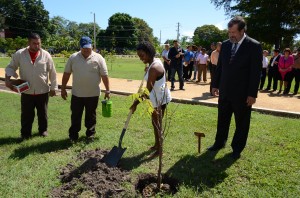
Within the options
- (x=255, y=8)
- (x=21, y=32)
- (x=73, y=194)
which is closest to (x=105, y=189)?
(x=73, y=194)

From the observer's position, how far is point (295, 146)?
5125mm

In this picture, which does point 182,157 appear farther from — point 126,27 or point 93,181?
point 126,27

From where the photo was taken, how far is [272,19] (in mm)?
28375

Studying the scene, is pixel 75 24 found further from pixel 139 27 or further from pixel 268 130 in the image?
pixel 268 130

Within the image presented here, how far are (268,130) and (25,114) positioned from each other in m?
4.73

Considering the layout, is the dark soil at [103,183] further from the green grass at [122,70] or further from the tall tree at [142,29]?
the tall tree at [142,29]

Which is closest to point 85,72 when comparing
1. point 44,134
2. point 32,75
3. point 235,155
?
point 32,75

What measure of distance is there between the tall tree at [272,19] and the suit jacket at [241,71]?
26511 millimetres

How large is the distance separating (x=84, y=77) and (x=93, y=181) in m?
2.02

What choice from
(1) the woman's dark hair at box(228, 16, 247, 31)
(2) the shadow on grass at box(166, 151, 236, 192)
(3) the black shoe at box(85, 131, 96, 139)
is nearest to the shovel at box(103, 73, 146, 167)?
(2) the shadow on grass at box(166, 151, 236, 192)

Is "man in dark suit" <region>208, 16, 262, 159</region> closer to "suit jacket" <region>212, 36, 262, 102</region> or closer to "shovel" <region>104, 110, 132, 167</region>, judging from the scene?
"suit jacket" <region>212, 36, 262, 102</region>

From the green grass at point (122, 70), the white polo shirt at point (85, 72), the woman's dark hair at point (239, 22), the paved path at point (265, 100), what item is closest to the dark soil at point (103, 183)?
the white polo shirt at point (85, 72)

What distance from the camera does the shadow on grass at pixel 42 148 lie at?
4.75 metres

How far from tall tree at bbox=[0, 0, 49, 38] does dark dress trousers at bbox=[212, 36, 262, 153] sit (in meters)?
65.5
